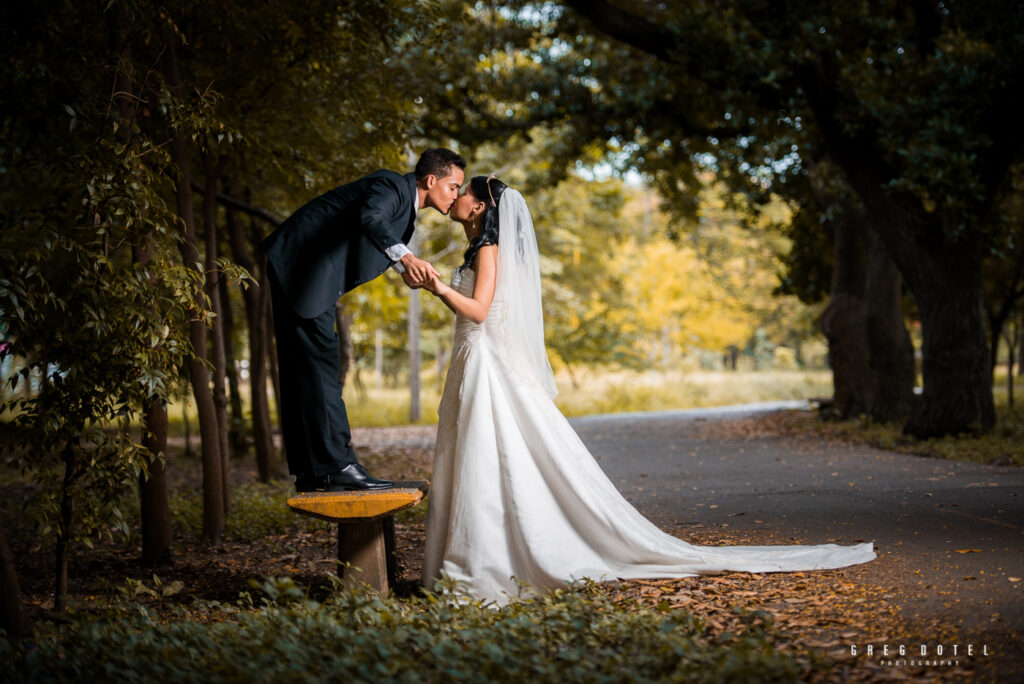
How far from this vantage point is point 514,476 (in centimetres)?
438

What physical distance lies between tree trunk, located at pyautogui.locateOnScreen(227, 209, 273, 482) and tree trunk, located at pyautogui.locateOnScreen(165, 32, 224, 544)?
255 cm

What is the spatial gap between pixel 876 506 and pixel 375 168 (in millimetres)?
5755

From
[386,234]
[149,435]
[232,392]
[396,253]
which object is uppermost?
[386,234]

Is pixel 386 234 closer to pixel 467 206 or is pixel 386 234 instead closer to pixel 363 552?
pixel 467 206

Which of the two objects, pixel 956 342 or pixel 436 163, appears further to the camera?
pixel 956 342

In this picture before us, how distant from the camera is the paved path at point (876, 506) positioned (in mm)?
3920

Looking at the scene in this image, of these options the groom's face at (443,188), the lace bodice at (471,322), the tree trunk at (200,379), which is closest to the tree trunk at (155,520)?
the tree trunk at (200,379)

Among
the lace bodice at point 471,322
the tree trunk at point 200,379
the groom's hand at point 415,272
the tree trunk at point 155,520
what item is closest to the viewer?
the groom's hand at point 415,272

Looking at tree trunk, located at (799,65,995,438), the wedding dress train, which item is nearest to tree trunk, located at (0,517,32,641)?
the wedding dress train

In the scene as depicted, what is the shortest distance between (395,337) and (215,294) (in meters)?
Result: 20.2

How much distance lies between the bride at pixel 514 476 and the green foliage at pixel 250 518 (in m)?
2.69

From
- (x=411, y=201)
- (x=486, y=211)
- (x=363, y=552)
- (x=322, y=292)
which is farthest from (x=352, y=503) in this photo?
(x=486, y=211)

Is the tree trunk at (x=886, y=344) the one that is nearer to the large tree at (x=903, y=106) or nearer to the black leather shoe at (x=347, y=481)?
the large tree at (x=903, y=106)

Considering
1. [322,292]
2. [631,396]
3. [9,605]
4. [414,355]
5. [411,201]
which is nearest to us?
[9,605]
